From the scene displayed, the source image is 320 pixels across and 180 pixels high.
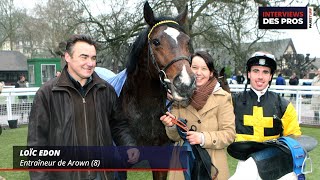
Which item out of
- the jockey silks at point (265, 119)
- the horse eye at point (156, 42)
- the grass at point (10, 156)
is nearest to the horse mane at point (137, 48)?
the horse eye at point (156, 42)

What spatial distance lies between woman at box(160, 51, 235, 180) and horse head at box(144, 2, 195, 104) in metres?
0.14

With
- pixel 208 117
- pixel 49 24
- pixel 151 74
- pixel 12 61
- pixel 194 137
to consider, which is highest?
pixel 49 24

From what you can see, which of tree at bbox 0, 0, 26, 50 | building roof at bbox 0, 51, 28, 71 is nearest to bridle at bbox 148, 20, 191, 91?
building roof at bbox 0, 51, 28, 71

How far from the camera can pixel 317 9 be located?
8977 millimetres

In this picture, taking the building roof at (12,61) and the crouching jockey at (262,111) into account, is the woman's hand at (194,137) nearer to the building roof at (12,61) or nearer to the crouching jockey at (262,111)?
the crouching jockey at (262,111)

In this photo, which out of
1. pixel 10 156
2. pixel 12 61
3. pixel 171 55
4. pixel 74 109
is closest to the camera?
pixel 74 109

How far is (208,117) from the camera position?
241cm

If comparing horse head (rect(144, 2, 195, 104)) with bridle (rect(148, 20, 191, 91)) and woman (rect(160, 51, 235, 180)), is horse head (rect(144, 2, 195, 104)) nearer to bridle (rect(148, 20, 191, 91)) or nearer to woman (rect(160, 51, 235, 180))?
Result: bridle (rect(148, 20, 191, 91))

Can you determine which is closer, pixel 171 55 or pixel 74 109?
pixel 74 109

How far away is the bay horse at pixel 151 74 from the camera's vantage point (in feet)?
8.42

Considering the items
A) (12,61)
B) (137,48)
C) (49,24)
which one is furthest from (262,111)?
(12,61)

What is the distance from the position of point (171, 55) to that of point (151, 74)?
1.34ft

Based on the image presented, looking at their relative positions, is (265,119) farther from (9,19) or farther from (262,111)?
(9,19)

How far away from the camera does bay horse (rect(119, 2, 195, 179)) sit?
101 inches
